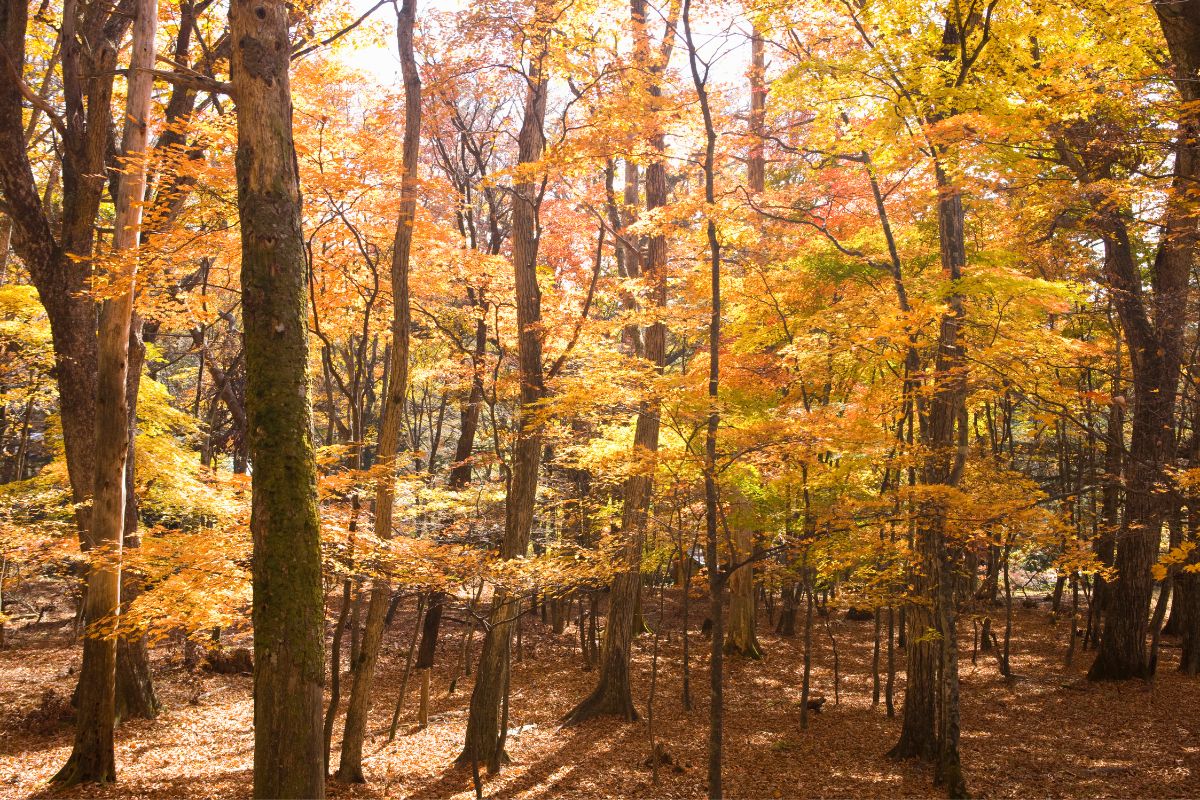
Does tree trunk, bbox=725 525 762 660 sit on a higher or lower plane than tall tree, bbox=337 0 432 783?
lower

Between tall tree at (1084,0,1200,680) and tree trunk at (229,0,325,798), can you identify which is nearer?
tree trunk at (229,0,325,798)

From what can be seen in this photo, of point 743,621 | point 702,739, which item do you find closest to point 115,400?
point 702,739

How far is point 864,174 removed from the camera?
1252 centimetres

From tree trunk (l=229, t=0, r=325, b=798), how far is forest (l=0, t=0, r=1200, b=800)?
0.02m

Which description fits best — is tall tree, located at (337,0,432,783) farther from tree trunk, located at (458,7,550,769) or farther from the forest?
tree trunk, located at (458,7,550,769)

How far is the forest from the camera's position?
694cm

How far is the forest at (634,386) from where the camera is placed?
6941mm

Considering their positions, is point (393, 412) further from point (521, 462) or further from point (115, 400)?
point (115, 400)

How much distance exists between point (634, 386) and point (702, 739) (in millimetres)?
5698

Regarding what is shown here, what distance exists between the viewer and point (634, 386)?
8.92m

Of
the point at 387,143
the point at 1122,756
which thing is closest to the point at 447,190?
the point at 387,143

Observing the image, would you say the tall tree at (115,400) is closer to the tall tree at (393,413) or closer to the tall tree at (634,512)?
the tall tree at (393,413)

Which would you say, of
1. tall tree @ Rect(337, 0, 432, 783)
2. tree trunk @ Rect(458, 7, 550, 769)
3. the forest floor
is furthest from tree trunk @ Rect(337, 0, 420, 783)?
tree trunk @ Rect(458, 7, 550, 769)

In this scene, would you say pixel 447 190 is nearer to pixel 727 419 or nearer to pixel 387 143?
pixel 387 143
